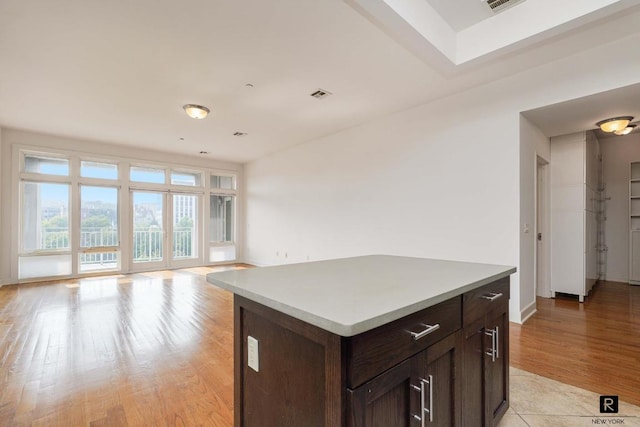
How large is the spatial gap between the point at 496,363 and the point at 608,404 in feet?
3.34

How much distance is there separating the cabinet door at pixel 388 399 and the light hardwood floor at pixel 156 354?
48.4 inches

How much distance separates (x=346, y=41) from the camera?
2.76m

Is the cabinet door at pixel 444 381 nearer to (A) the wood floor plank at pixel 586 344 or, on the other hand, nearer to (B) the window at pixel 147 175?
(A) the wood floor plank at pixel 586 344

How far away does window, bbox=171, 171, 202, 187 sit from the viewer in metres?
7.28

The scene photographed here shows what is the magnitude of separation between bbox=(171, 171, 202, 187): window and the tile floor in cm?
741

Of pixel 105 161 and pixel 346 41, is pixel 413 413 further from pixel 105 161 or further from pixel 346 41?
pixel 105 161

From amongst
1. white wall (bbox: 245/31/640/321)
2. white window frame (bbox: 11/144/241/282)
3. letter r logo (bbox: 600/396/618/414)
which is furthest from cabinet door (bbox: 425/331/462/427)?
white window frame (bbox: 11/144/241/282)

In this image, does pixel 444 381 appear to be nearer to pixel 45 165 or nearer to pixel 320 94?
pixel 320 94

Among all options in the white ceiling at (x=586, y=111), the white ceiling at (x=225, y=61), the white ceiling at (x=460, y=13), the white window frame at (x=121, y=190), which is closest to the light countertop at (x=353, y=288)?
the white ceiling at (x=225, y=61)

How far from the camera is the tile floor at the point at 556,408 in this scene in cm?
169

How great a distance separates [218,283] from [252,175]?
7.01 metres

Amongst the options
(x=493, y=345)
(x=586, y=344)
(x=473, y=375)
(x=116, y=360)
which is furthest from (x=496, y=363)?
(x=116, y=360)

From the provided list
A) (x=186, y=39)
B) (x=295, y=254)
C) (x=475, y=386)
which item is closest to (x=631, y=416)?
(x=475, y=386)

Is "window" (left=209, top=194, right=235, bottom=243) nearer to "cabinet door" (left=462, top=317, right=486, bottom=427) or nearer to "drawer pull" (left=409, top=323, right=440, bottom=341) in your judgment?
"cabinet door" (left=462, top=317, right=486, bottom=427)
